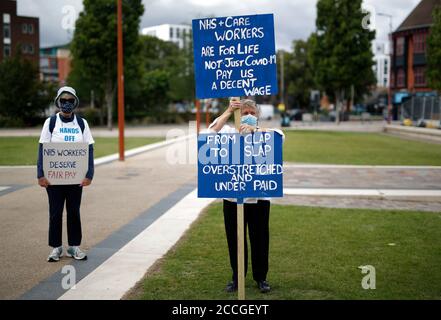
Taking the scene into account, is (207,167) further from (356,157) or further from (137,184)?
(356,157)

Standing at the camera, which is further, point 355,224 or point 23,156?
point 23,156

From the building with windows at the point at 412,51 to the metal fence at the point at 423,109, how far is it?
14.7m

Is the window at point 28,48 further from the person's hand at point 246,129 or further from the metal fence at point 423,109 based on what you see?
the person's hand at point 246,129

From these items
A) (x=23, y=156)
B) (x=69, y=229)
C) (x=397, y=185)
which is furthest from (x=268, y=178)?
(x=23, y=156)

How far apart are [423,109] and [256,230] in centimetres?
3861

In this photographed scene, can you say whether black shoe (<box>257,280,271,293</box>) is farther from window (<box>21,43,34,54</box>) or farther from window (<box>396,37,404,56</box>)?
window (<box>21,43,34,54</box>)

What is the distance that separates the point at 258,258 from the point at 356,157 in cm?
1495

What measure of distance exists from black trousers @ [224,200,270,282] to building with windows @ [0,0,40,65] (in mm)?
72282

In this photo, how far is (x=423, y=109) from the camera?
41.2 metres

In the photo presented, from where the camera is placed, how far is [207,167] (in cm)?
521

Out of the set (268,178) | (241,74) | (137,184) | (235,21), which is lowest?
(137,184)

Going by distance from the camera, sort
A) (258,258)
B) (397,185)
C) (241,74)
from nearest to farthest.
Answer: (241,74), (258,258), (397,185)

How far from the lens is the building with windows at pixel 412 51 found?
60406mm

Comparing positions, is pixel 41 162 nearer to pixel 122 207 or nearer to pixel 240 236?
pixel 240 236
